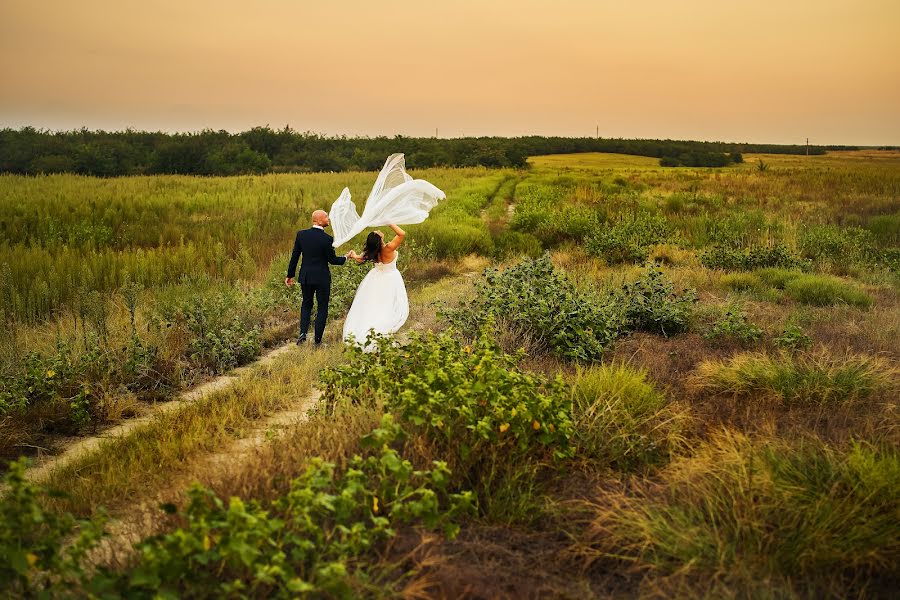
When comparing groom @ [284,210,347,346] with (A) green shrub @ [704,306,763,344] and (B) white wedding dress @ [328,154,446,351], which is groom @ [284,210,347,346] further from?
(A) green shrub @ [704,306,763,344]

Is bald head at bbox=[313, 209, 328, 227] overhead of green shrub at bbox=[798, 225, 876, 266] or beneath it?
overhead

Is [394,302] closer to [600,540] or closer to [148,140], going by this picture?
[600,540]

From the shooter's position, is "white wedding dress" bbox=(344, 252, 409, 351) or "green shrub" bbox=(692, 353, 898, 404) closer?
"green shrub" bbox=(692, 353, 898, 404)

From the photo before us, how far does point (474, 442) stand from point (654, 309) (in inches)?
194

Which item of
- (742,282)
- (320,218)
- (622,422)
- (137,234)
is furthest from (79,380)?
(137,234)

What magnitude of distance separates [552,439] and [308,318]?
6054mm

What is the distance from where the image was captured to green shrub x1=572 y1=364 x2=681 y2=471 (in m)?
4.61

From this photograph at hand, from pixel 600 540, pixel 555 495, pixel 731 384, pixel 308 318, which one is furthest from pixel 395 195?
pixel 600 540

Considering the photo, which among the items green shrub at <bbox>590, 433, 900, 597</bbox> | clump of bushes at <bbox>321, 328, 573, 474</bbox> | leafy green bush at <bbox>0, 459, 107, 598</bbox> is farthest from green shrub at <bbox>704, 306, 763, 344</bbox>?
leafy green bush at <bbox>0, 459, 107, 598</bbox>

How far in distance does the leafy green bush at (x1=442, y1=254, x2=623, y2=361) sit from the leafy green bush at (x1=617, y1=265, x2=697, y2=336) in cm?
31

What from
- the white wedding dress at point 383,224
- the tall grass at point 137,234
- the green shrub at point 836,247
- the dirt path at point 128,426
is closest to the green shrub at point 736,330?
the white wedding dress at point 383,224

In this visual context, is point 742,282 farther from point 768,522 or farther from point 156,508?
point 156,508

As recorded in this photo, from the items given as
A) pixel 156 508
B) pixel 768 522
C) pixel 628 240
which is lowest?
pixel 156 508

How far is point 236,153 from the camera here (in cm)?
6812
